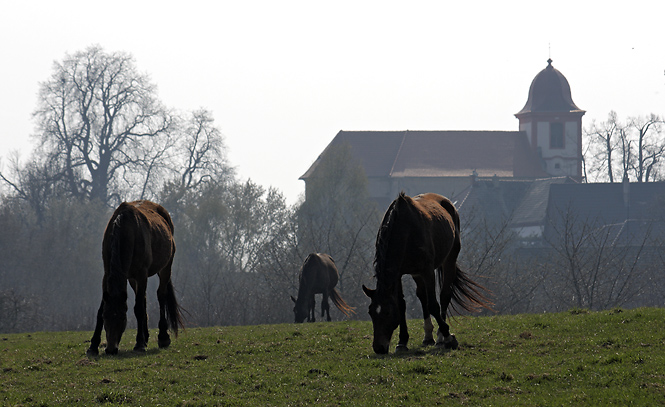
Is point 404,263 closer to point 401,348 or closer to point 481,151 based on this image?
point 401,348

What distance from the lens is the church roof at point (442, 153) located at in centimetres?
9012

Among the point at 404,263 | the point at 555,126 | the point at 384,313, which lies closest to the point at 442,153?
the point at 555,126

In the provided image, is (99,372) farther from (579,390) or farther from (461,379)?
(579,390)

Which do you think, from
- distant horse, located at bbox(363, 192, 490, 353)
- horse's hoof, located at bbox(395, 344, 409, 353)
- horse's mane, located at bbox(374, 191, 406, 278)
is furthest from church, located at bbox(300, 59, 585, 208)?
horse's mane, located at bbox(374, 191, 406, 278)

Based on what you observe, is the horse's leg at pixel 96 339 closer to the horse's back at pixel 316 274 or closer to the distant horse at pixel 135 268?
the distant horse at pixel 135 268

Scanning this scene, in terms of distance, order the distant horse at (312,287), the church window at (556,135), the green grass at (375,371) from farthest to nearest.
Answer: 1. the church window at (556,135)
2. the distant horse at (312,287)
3. the green grass at (375,371)

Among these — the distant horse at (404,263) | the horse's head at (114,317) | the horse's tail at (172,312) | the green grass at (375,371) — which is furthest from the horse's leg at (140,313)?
the distant horse at (404,263)

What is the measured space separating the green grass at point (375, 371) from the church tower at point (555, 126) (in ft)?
270

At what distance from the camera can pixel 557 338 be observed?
10734 mm

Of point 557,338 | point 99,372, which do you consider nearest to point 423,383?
point 557,338

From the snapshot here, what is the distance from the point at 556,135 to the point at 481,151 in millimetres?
8889

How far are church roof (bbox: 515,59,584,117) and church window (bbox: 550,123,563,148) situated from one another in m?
1.89

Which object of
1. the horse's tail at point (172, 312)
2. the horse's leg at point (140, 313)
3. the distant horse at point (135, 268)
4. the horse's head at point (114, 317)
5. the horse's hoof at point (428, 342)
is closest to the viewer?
the horse's head at point (114, 317)

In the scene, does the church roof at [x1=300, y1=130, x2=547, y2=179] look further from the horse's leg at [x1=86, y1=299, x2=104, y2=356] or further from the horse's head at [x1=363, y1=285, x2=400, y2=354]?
the horse's head at [x1=363, y1=285, x2=400, y2=354]
